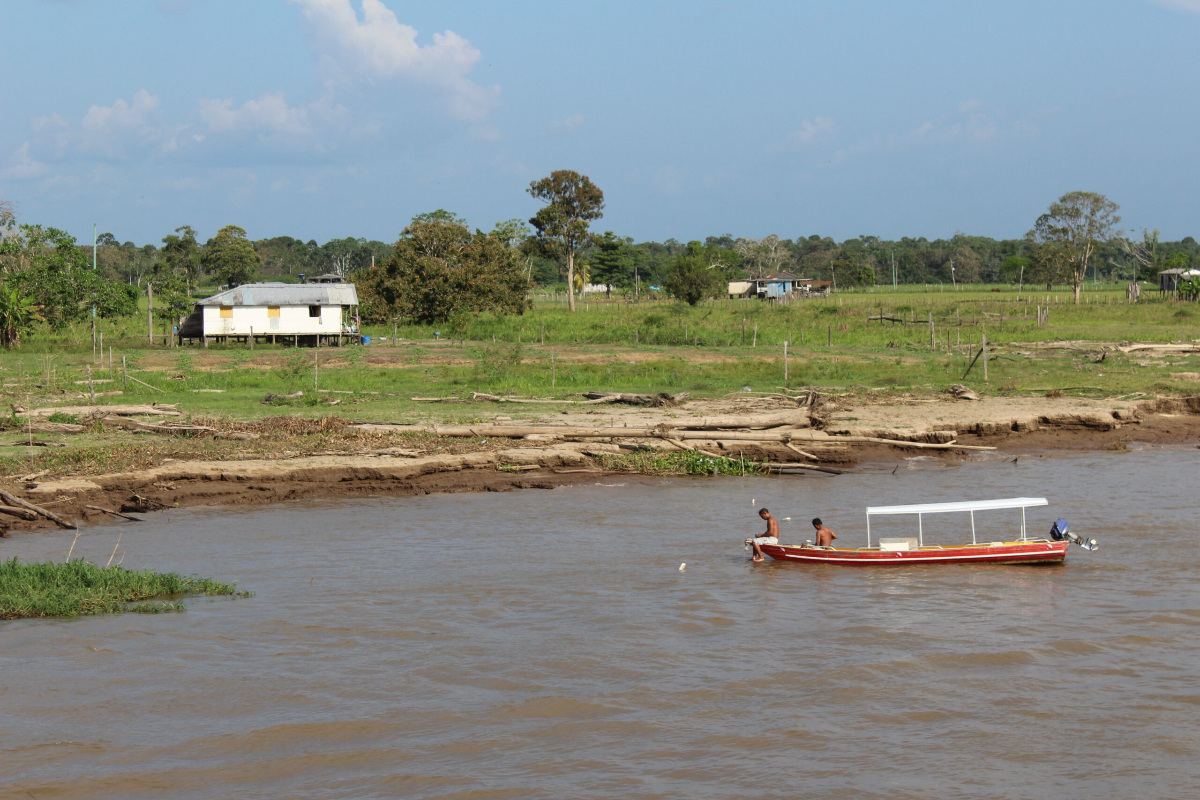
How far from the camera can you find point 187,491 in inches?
693

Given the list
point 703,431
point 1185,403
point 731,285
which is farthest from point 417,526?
point 731,285

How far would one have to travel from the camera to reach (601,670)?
10.4 meters

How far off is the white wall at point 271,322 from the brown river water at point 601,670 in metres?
31.3

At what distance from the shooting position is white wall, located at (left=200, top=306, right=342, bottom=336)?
45.8 meters

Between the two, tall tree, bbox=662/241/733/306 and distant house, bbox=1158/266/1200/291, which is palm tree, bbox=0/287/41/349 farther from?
distant house, bbox=1158/266/1200/291

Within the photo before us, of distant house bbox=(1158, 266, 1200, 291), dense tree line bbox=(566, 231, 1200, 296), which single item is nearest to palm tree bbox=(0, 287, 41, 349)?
dense tree line bbox=(566, 231, 1200, 296)

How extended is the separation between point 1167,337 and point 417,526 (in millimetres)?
34066

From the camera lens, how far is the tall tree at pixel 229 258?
74188 mm

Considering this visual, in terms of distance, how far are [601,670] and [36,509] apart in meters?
8.80

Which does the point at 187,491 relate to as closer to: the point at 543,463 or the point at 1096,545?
the point at 543,463

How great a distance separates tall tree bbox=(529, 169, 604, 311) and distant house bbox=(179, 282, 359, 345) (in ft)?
65.3

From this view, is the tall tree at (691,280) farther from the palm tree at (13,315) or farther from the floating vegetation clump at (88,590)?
the floating vegetation clump at (88,590)

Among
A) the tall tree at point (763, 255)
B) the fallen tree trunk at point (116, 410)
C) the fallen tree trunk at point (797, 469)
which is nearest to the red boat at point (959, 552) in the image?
the fallen tree trunk at point (797, 469)

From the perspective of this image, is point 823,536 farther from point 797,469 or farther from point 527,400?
point 527,400
